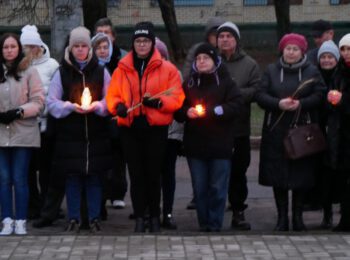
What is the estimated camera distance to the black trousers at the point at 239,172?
9477mm

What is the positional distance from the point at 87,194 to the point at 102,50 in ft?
5.18

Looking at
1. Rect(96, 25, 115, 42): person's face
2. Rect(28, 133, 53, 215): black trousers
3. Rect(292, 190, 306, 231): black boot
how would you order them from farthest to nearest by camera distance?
Rect(96, 25, 115, 42): person's face
Rect(28, 133, 53, 215): black trousers
Rect(292, 190, 306, 231): black boot

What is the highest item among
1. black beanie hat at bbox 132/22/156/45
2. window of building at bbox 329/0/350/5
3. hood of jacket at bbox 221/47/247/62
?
window of building at bbox 329/0/350/5

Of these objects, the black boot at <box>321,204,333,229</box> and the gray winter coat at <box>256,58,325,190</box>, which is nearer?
the gray winter coat at <box>256,58,325,190</box>

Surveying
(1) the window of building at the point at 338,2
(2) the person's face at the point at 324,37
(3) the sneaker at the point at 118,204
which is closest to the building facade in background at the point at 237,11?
(1) the window of building at the point at 338,2

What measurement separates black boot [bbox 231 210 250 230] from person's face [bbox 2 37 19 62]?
2.67 m

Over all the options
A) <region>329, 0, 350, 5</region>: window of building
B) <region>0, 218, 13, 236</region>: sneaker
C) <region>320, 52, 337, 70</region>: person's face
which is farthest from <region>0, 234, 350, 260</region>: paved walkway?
<region>329, 0, 350, 5</region>: window of building

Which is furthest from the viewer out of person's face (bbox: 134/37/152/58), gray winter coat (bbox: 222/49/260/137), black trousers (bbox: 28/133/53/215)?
black trousers (bbox: 28/133/53/215)

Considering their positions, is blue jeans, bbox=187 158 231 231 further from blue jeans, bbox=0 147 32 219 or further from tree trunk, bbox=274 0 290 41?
tree trunk, bbox=274 0 290 41

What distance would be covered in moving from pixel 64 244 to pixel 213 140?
1.69 m

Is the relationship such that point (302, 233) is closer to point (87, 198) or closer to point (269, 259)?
point (269, 259)

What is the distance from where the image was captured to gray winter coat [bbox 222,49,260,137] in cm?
937

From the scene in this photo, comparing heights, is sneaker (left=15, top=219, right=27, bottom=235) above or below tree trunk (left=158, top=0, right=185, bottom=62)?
below

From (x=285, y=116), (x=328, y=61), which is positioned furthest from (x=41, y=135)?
(x=328, y=61)
